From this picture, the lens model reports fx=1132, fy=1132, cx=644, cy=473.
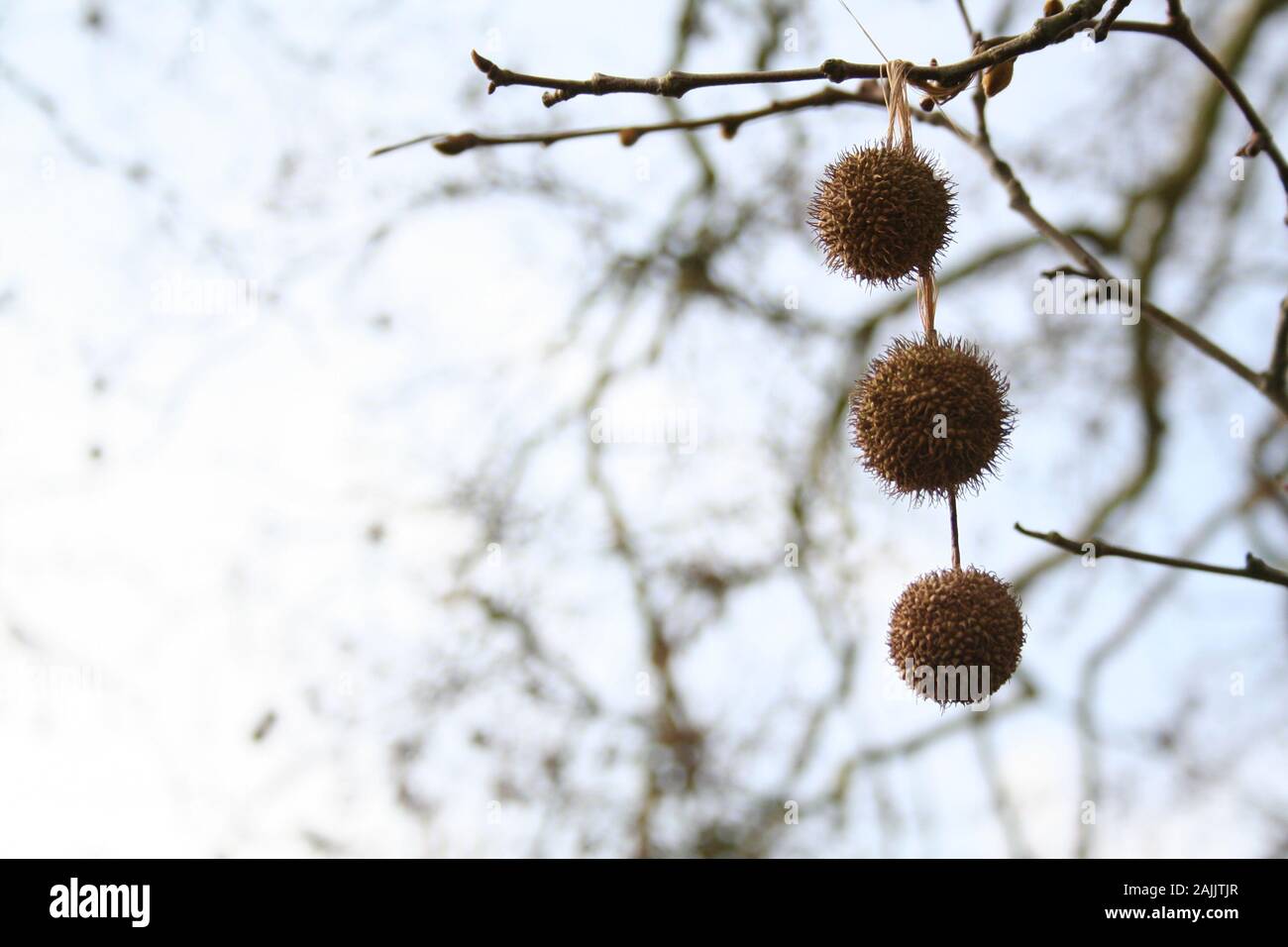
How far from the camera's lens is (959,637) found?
1.21 m

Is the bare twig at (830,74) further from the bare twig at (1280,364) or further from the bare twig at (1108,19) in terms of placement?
the bare twig at (1280,364)

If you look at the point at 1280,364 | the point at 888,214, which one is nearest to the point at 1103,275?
the point at 1280,364

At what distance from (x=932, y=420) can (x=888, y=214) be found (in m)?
0.23

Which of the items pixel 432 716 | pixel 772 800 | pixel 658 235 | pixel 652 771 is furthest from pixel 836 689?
pixel 658 235

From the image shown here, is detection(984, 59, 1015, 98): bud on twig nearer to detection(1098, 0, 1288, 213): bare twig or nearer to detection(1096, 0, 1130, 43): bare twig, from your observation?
detection(1098, 0, 1288, 213): bare twig

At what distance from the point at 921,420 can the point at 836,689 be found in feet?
11.2

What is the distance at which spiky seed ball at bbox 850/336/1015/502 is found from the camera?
1218mm

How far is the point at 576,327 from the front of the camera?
4543 millimetres

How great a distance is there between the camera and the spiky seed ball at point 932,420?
1218mm

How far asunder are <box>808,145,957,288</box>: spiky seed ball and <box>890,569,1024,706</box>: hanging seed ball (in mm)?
352

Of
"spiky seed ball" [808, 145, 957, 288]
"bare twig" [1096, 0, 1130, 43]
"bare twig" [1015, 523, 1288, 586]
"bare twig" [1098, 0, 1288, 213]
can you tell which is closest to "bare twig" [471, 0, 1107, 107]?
→ "bare twig" [1096, 0, 1130, 43]

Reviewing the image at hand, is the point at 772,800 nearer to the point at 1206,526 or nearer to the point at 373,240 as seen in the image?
the point at 1206,526

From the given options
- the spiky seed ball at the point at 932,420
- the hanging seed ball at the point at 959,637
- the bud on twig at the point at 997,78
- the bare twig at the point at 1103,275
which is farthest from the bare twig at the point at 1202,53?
the hanging seed ball at the point at 959,637

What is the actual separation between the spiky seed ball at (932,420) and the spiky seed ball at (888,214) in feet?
0.34
